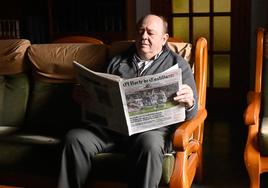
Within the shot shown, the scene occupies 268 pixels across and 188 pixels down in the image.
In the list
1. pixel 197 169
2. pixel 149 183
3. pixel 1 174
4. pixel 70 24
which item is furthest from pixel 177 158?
pixel 70 24

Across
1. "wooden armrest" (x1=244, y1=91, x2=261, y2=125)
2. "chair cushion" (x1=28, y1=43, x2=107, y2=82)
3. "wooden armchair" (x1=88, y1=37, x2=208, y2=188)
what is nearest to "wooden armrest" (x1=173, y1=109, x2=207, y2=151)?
"wooden armchair" (x1=88, y1=37, x2=208, y2=188)

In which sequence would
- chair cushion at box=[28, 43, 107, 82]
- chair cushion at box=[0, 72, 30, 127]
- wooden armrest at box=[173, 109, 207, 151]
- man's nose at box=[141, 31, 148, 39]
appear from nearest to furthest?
wooden armrest at box=[173, 109, 207, 151], man's nose at box=[141, 31, 148, 39], chair cushion at box=[28, 43, 107, 82], chair cushion at box=[0, 72, 30, 127]

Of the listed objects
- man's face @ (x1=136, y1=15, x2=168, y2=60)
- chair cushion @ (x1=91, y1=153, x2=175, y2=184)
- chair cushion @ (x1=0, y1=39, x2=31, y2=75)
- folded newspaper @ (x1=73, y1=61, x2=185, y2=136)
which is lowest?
chair cushion @ (x1=91, y1=153, x2=175, y2=184)

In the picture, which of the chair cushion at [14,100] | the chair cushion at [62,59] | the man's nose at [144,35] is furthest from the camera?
the chair cushion at [14,100]

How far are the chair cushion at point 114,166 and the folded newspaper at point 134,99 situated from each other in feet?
0.41

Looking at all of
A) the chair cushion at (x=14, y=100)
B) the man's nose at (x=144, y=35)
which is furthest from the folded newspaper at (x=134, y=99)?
the chair cushion at (x=14, y=100)

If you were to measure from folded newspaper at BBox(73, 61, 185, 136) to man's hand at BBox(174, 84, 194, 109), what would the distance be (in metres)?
0.02

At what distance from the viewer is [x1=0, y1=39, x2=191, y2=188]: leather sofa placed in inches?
91.9

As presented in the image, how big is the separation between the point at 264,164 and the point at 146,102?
27.9 inches

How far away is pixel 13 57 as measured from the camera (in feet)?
8.80

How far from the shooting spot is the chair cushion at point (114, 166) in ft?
6.66

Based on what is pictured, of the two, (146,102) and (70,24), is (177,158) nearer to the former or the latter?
(146,102)

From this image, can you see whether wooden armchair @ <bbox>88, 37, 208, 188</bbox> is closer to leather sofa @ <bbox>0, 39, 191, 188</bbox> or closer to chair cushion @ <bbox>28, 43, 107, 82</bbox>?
leather sofa @ <bbox>0, 39, 191, 188</bbox>

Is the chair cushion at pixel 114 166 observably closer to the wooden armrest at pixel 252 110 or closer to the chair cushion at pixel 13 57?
the wooden armrest at pixel 252 110
